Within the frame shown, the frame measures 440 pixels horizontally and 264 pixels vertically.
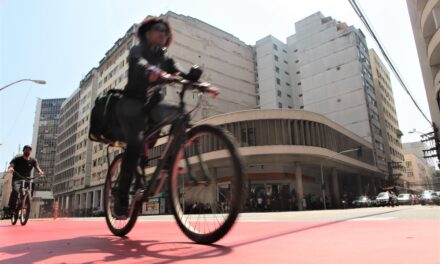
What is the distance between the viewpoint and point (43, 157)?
4232 inches

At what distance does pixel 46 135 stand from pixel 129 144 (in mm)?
121366

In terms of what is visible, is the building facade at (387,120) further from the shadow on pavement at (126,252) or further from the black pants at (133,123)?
the shadow on pavement at (126,252)

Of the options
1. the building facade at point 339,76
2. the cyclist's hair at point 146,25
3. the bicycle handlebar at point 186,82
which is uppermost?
the building facade at point 339,76

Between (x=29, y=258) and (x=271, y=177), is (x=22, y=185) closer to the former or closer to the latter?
(x=29, y=258)

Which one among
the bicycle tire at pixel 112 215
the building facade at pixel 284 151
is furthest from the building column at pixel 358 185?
the bicycle tire at pixel 112 215

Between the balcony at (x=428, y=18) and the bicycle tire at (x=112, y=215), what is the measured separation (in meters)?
23.4

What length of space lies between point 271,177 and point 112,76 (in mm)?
42798

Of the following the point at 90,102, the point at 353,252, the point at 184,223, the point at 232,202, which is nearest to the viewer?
the point at 353,252

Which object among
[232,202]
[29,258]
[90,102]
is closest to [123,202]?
[29,258]

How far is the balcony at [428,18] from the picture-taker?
20.8 meters

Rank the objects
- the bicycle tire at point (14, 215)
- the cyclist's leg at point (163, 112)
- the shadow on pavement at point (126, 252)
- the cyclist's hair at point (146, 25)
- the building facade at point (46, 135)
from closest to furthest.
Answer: the shadow on pavement at point (126, 252)
the cyclist's leg at point (163, 112)
the cyclist's hair at point (146, 25)
the bicycle tire at point (14, 215)
the building facade at point (46, 135)

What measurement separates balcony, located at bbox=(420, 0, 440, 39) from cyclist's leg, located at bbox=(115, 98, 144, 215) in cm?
2351

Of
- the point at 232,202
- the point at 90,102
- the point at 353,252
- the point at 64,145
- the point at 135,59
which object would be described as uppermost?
the point at 90,102

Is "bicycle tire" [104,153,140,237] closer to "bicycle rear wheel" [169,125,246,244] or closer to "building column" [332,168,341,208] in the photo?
"bicycle rear wheel" [169,125,246,244]
